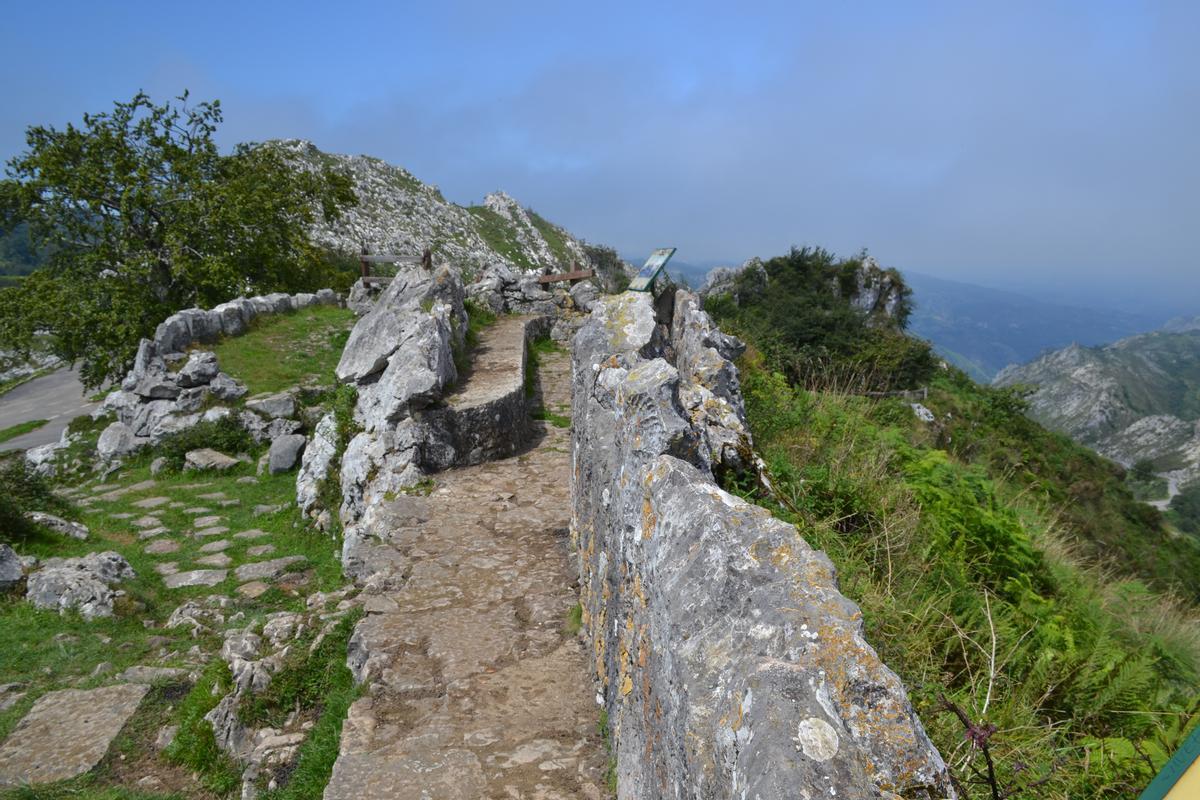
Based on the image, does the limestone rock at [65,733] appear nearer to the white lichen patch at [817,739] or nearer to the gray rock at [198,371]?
the white lichen patch at [817,739]

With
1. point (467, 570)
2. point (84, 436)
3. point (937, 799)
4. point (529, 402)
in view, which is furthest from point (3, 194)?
point (937, 799)

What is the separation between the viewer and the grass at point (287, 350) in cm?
1439

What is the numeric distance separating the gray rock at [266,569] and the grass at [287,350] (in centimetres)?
601

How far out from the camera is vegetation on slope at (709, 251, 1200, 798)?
3.68 metres

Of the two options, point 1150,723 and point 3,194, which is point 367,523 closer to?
point 1150,723

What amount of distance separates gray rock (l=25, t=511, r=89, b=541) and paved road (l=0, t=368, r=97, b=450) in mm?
12285

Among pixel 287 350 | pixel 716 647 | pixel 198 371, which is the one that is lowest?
pixel 716 647

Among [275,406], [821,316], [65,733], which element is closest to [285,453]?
[275,406]

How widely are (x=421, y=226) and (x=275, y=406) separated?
3359cm

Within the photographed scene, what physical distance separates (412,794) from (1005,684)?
4.04 m

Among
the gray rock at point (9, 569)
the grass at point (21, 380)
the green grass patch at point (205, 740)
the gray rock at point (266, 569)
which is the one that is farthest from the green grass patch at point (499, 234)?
the green grass patch at point (205, 740)

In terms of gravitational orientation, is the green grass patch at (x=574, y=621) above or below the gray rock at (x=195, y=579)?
above

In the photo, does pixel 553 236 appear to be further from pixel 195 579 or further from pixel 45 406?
pixel 195 579

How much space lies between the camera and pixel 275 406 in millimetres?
13062
